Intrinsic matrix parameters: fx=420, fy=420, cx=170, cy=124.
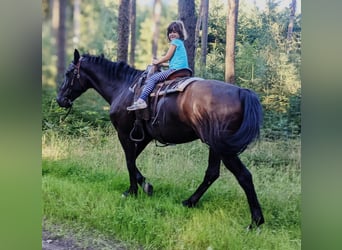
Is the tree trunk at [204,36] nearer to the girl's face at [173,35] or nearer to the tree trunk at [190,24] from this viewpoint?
the tree trunk at [190,24]

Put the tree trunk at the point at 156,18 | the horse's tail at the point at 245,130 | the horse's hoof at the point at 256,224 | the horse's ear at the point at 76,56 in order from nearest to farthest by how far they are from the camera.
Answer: the horse's tail at the point at 245,130, the horse's hoof at the point at 256,224, the tree trunk at the point at 156,18, the horse's ear at the point at 76,56

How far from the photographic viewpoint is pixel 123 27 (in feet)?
10.8

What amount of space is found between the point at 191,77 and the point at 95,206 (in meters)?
1.22

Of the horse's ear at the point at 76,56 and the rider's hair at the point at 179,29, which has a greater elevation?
the rider's hair at the point at 179,29

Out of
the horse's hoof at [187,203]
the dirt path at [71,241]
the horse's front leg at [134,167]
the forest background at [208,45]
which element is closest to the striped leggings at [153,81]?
the forest background at [208,45]

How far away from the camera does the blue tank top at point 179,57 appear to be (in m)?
3.13

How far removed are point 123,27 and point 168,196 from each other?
1354mm

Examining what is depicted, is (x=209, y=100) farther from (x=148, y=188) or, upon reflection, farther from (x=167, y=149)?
(x=148, y=188)

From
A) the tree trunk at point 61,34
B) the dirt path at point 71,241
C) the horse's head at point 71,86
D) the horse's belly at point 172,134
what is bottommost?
the dirt path at point 71,241

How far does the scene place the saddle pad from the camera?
119 inches

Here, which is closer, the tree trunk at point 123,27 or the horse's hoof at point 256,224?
the horse's hoof at point 256,224
